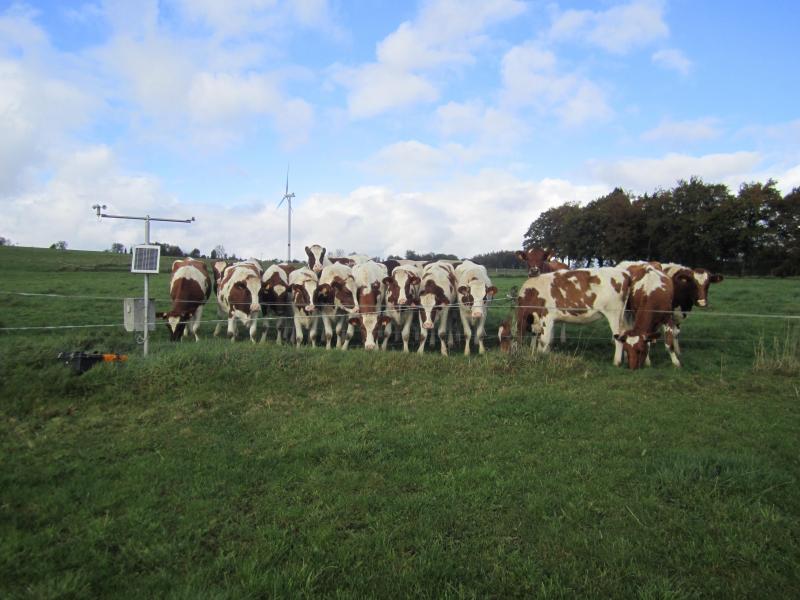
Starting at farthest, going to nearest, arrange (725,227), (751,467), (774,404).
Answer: (725,227)
(774,404)
(751,467)

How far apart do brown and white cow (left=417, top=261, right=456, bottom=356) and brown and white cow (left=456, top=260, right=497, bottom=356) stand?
372 mm

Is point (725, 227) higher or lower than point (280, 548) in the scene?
higher

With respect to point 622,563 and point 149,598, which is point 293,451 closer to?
point 149,598

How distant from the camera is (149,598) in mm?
3232

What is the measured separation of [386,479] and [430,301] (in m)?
8.12

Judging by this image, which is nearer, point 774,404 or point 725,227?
point 774,404

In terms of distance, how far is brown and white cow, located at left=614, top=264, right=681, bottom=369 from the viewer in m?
11.2

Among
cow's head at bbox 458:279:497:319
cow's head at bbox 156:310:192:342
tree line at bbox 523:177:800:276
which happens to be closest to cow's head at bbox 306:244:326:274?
cow's head at bbox 156:310:192:342

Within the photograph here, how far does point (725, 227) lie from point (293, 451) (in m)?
52.2

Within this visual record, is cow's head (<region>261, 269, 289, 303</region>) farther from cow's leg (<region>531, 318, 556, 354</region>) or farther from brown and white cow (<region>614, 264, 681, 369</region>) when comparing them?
brown and white cow (<region>614, 264, 681, 369</region>)

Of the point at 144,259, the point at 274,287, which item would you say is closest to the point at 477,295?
the point at 274,287

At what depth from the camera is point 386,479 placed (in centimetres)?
503

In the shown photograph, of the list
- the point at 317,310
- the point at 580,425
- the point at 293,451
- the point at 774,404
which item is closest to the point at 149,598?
the point at 293,451

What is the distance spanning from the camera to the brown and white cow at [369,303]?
12830mm
